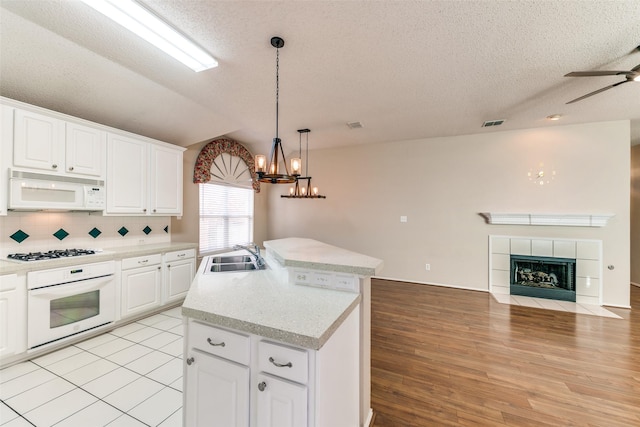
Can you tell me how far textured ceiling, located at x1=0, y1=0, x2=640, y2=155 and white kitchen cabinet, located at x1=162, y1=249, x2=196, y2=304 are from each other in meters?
1.87

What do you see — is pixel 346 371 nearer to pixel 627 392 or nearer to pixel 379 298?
pixel 627 392

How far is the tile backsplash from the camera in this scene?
103 inches

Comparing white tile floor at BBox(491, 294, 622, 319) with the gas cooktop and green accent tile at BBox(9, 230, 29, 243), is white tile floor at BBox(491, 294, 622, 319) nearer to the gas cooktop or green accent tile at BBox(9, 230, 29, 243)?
the gas cooktop

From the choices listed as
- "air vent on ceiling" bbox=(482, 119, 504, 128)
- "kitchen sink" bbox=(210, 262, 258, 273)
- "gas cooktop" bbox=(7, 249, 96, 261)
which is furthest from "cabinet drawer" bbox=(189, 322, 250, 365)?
"air vent on ceiling" bbox=(482, 119, 504, 128)

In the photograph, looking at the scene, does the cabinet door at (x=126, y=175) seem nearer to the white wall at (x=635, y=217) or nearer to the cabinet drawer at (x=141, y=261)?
the cabinet drawer at (x=141, y=261)

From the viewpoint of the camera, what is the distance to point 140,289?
319 centimetres

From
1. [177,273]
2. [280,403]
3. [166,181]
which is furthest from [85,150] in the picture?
[280,403]

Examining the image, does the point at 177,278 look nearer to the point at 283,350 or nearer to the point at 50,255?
the point at 50,255

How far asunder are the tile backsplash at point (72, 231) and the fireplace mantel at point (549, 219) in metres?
5.75

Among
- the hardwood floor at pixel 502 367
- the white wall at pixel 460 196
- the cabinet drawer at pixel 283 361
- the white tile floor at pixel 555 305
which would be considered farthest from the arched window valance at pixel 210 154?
the white tile floor at pixel 555 305

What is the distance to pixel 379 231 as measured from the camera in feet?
17.9

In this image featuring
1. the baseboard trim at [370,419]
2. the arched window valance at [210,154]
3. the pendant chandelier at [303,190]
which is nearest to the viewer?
the baseboard trim at [370,419]

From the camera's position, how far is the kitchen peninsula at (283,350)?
105 centimetres

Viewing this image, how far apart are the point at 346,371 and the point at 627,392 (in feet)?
8.29
